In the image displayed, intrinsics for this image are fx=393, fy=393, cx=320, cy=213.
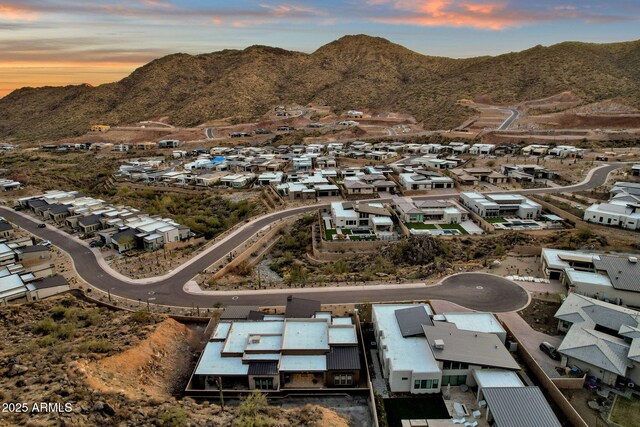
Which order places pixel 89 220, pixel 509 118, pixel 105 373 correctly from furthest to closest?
pixel 509 118, pixel 89 220, pixel 105 373

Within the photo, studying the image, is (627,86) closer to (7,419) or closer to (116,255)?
(116,255)

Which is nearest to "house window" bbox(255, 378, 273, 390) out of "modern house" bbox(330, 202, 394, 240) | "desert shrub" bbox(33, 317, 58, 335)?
"desert shrub" bbox(33, 317, 58, 335)

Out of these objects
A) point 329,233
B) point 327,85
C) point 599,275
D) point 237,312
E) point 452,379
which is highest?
point 327,85

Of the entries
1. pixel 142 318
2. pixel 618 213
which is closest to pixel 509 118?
pixel 618 213

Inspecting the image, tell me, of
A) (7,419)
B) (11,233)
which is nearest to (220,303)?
(7,419)

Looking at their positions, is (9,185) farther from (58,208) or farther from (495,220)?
(495,220)

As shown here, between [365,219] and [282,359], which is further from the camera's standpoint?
[365,219]

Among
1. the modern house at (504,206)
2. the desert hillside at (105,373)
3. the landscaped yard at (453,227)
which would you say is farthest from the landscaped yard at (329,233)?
the desert hillside at (105,373)

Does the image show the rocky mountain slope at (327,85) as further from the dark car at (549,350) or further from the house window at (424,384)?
the house window at (424,384)
